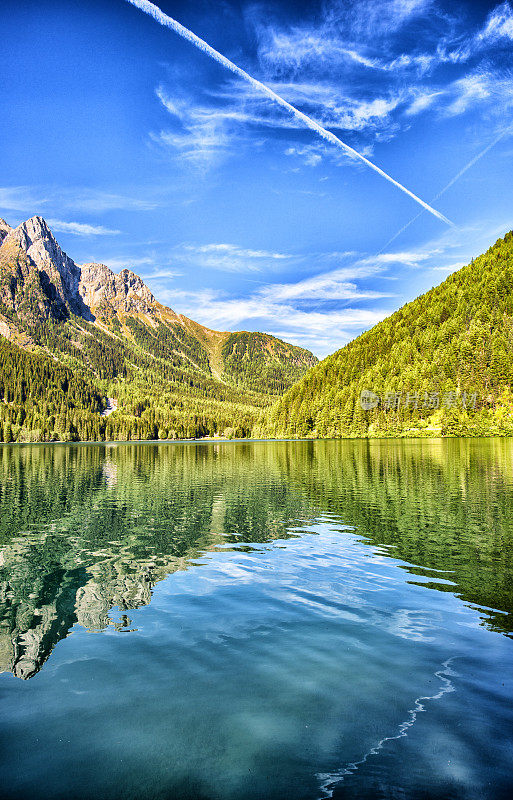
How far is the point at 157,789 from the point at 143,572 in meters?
14.5

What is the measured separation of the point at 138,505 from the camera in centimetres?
4278

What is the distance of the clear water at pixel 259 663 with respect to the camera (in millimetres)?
8375

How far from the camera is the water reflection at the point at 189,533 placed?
672 inches

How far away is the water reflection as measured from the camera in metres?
17.1

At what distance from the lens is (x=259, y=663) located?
12688 mm

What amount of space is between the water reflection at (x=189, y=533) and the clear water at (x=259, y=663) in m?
0.19

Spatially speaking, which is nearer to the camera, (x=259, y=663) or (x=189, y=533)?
(x=259, y=663)

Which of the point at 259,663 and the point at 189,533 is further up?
the point at 259,663

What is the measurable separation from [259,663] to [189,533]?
1875 cm

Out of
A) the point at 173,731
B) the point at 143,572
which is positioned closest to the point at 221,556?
the point at 143,572

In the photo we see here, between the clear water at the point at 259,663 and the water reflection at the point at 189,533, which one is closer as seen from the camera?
the clear water at the point at 259,663

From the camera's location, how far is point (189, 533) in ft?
101

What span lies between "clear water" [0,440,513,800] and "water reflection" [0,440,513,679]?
19 cm

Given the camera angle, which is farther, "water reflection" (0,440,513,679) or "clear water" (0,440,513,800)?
"water reflection" (0,440,513,679)
